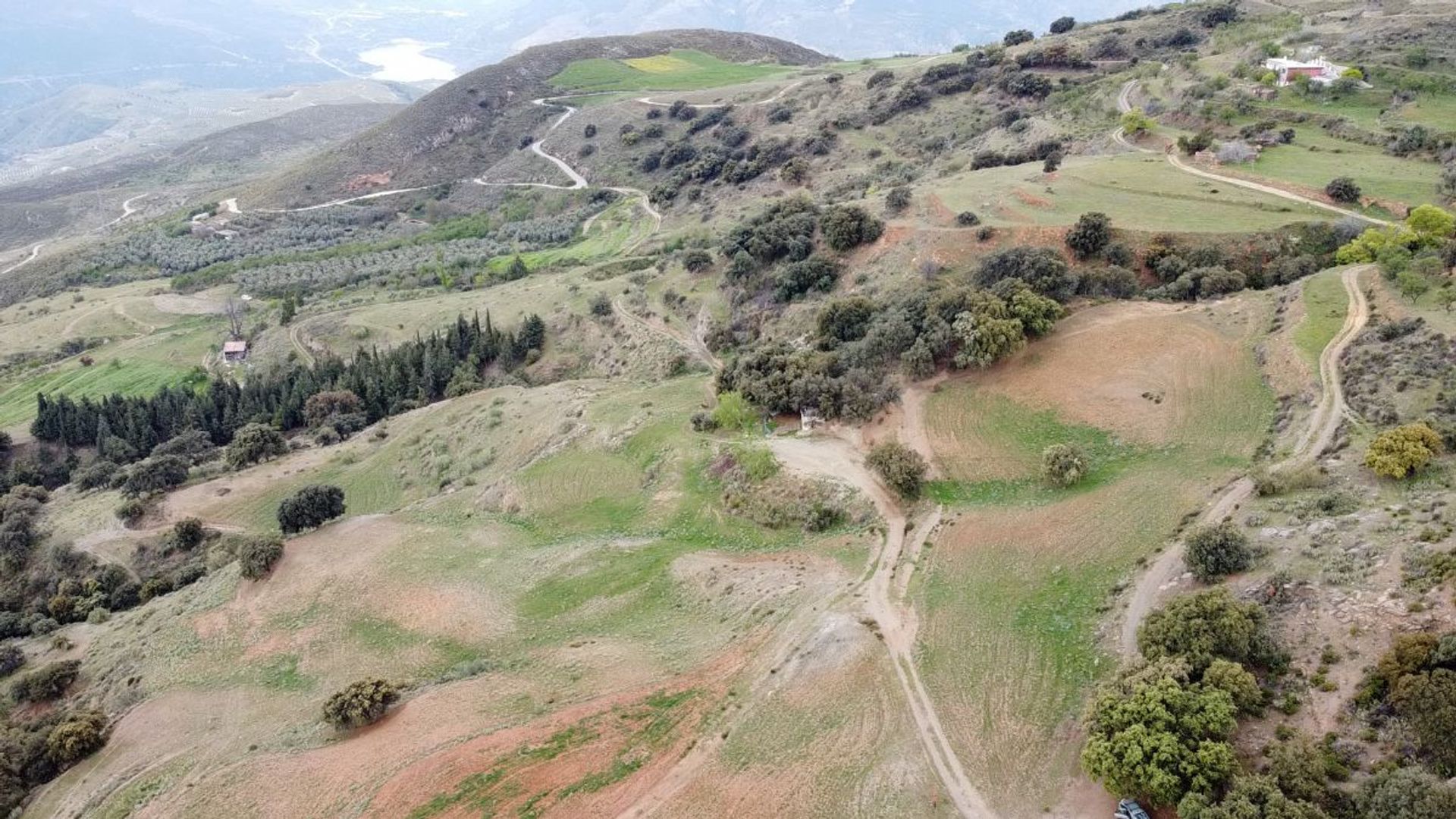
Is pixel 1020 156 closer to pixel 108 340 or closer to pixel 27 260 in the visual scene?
pixel 108 340

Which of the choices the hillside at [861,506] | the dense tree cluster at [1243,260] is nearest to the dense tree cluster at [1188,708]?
the hillside at [861,506]

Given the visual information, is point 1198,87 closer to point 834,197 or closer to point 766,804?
point 834,197

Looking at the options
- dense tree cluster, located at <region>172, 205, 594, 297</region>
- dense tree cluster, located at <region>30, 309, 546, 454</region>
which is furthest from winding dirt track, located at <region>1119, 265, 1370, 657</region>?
dense tree cluster, located at <region>172, 205, 594, 297</region>

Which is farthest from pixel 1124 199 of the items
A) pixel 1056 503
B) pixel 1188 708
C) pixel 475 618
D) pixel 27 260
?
pixel 27 260

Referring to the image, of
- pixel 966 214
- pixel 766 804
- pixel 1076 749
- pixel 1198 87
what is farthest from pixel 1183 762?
pixel 1198 87

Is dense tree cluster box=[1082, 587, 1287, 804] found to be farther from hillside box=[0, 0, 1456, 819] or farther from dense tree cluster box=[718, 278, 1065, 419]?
dense tree cluster box=[718, 278, 1065, 419]
